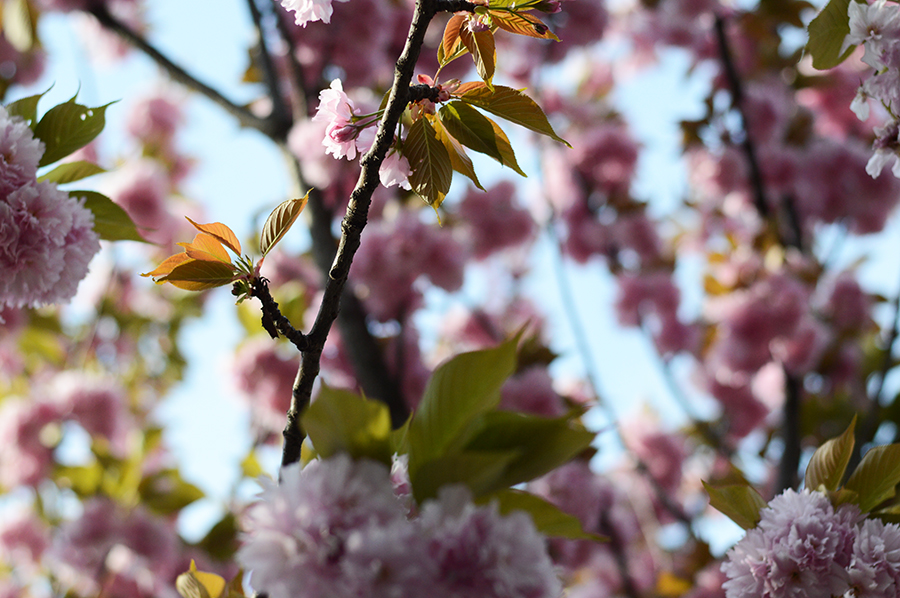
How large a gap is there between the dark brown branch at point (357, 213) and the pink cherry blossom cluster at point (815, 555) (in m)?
0.55

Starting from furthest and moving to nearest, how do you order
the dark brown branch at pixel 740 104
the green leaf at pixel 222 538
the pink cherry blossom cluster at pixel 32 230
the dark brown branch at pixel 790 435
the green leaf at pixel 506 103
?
the dark brown branch at pixel 740 104
the green leaf at pixel 222 538
the dark brown branch at pixel 790 435
the pink cherry blossom cluster at pixel 32 230
the green leaf at pixel 506 103

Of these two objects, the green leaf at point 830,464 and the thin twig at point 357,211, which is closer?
the thin twig at point 357,211

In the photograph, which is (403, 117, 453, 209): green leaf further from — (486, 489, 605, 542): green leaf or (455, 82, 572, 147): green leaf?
(486, 489, 605, 542): green leaf

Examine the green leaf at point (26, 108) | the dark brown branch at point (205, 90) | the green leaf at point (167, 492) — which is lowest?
the green leaf at point (26, 108)

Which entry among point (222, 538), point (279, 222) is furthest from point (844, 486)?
point (222, 538)

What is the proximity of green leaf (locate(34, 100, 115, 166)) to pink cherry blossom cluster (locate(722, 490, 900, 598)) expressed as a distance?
3.59 ft

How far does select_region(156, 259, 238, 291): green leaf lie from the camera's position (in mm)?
684

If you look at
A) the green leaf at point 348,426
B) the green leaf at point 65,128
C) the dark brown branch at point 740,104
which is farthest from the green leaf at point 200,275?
the dark brown branch at point 740,104

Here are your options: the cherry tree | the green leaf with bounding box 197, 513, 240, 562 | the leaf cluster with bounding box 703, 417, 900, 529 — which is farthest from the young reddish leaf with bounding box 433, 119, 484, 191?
the green leaf with bounding box 197, 513, 240, 562

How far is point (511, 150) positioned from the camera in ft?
2.45

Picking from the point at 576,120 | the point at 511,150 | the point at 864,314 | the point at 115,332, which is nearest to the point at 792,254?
the point at 864,314

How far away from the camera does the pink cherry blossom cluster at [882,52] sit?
0.81 metres

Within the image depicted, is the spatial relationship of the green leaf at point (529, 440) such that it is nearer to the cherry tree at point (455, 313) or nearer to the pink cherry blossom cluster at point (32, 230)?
the cherry tree at point (455, 313)

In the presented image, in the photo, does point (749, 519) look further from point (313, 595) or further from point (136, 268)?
point (136, 268)
